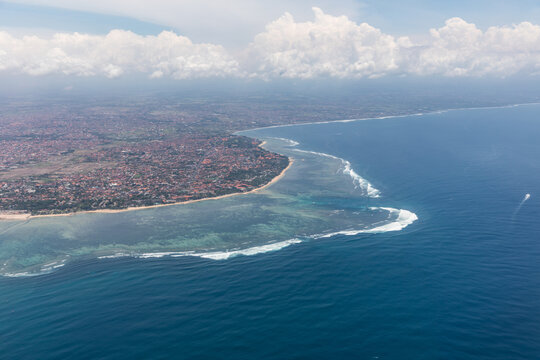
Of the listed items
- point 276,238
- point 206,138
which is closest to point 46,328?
point 276,238

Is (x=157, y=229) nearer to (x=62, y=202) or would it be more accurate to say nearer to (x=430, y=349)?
(x=62, y=202)

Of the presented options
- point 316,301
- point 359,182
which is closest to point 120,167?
point 359,182

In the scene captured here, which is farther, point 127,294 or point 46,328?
point 127,294

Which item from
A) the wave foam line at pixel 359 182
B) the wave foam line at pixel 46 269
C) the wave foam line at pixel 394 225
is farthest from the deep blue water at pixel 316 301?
the wave foam line at pixel 359 182

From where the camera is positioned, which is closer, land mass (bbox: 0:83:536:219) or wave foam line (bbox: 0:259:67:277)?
wave foam line (bbox: 0:259:67:277)

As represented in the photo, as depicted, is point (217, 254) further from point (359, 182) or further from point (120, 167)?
point (120, 167)

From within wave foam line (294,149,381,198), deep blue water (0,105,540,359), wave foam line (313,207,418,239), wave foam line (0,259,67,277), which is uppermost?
wave foam line (294,149,381,198)

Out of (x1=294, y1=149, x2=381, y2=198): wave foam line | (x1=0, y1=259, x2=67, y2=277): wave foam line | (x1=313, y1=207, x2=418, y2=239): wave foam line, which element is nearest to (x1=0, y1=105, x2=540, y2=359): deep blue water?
(x1=313, y1=207, x2=418, y2=239): wave foam line

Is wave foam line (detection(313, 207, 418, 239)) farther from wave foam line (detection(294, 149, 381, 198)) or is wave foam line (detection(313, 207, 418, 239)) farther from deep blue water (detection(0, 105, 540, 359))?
wave foam line (detection(294, 149, 381, 198))
